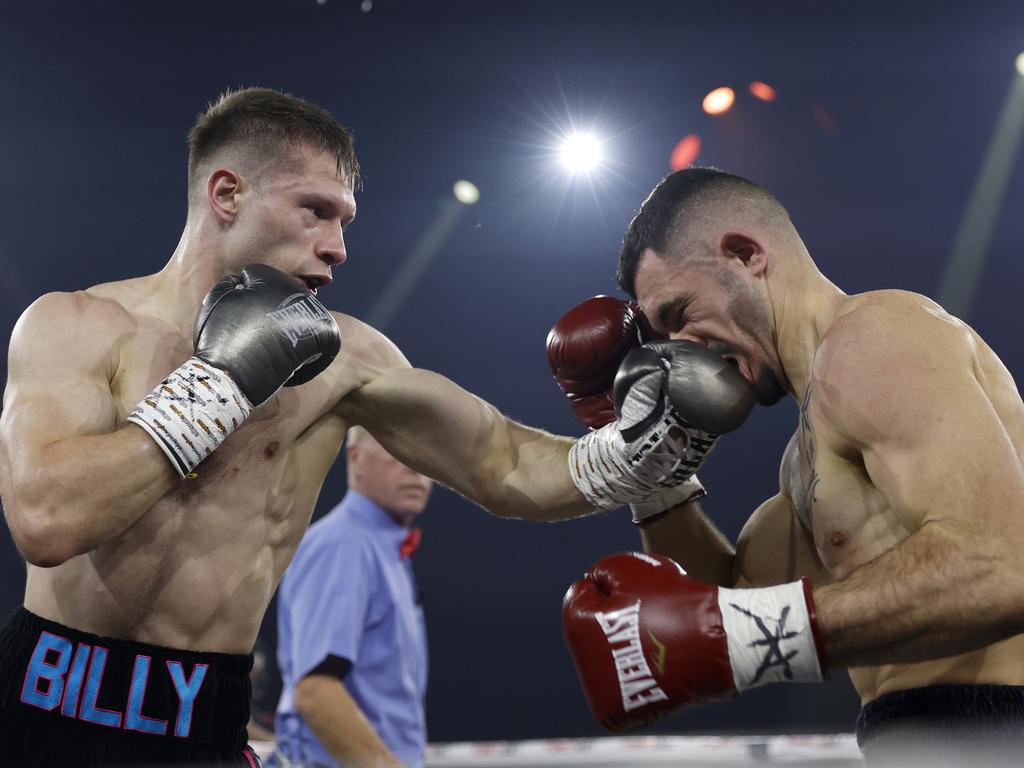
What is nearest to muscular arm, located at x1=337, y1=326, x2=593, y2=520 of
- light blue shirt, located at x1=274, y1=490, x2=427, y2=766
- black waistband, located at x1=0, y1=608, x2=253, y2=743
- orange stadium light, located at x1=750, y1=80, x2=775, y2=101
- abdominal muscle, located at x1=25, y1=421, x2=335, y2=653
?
abdominal muscle, located at x1=25, y1=421, x2=335, y2=653

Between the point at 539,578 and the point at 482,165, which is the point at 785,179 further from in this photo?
the point at 539,578

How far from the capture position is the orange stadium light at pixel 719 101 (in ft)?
21.5

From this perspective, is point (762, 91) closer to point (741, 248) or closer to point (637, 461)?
point (741, 248)

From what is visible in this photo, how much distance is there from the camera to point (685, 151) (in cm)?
678

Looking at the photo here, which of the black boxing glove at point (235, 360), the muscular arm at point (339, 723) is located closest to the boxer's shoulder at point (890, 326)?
the black boxing glove at point (235, 360)

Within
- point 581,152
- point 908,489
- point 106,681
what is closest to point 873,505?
point 908,489

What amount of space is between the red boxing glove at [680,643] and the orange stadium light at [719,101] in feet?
18.2

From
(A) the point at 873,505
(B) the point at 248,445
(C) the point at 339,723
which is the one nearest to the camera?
(A) the point at 873,505

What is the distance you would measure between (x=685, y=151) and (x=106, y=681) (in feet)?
19.0

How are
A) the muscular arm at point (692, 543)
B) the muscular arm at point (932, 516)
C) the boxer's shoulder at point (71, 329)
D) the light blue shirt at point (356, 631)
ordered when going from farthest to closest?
1. the light blue shirt at point (356, 631)
2. the muscular arm at point (692, 543)
3. the boxer's shoulder at point (71, 329)
4. the muscular arm at point (932, 516)

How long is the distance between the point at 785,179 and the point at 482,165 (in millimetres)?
1974

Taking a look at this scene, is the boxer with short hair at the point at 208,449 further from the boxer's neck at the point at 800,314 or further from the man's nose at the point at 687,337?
the boxer's neck at the point at 800,314

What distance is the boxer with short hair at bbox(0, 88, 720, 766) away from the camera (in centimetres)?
158

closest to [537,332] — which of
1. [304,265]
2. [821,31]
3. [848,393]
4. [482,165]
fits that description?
[482,165]
